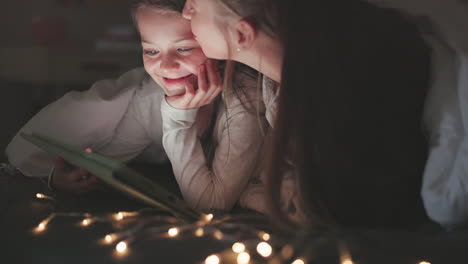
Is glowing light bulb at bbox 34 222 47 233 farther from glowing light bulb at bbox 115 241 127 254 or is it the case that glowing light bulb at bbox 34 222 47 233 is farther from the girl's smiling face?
the girl's smiling face

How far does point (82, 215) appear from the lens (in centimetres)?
71

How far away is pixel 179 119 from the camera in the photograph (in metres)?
0.83

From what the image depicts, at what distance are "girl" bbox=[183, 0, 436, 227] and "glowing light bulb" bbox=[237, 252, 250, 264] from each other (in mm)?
108

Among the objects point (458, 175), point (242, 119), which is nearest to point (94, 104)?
point (242, 119)

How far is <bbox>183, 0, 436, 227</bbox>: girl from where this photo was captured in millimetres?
661

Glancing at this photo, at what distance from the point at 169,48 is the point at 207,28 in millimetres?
94

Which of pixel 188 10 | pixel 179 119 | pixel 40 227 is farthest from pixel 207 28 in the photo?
pixel 40 227

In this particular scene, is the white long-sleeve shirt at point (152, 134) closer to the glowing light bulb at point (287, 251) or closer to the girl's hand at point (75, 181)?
the girl's hand at point (75, 181)

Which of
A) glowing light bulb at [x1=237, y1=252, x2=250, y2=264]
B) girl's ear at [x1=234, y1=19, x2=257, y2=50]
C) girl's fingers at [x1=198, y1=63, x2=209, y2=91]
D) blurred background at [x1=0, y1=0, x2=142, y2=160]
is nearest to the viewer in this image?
glowing light bulb at [x1=237, y1=252, x2=250, y2=264]

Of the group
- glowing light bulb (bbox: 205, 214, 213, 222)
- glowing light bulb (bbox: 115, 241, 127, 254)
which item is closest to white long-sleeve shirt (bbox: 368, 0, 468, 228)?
glowing light bulb (bbox: 205, 214, 213, 222)

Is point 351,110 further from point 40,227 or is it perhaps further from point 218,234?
point 40,227

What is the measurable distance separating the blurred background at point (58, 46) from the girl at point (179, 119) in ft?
0.55

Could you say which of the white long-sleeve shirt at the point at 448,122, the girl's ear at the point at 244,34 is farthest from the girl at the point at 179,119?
the white long-sleeve shirt at the point at 448,122

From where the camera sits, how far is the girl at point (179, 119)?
79 centimetres
